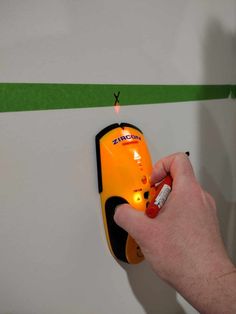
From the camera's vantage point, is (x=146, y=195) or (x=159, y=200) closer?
(x=159, y=200)

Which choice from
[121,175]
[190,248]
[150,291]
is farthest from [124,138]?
[150,291]

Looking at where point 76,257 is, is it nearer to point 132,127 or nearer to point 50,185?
point 50,185

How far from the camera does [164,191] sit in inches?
18.9

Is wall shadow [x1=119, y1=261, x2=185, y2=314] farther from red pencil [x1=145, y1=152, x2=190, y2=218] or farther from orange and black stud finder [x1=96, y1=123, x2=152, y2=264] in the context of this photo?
red pencil [x1=145, y1=152, x2=190, y2=218]

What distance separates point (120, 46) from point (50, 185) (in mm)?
305

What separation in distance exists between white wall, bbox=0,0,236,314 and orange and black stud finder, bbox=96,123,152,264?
0.07ft

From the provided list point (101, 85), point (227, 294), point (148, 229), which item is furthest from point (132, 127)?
point (227, 294)

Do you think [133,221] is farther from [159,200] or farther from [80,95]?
[80,95]

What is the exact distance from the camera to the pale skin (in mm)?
409

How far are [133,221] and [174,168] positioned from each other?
0.39 feet

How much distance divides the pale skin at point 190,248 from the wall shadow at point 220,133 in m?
0.36

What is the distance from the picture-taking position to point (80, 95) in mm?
532

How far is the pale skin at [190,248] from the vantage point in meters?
0.41

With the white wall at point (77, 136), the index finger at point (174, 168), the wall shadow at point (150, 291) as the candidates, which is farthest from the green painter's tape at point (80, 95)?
the wall shadow at point (150, 291)
